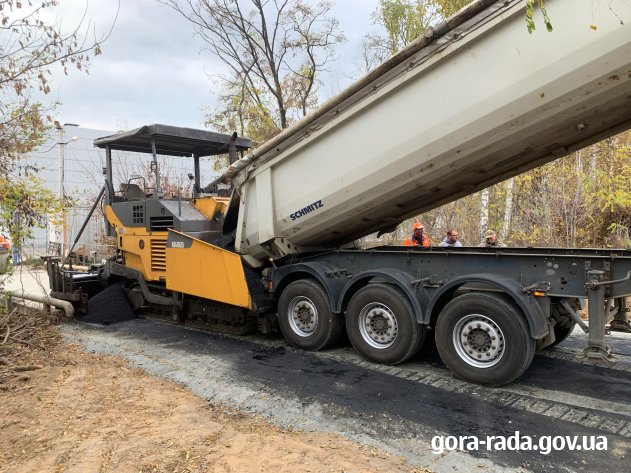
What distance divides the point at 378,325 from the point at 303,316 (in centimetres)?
112

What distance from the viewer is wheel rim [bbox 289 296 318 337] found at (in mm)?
5793

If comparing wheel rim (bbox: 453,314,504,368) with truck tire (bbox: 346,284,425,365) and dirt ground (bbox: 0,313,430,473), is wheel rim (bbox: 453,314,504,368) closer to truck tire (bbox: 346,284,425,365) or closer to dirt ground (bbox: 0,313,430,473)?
truck tire (bbox: 346,284,425,365)

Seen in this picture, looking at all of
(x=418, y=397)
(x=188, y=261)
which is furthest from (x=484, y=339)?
(x=188, y=261)

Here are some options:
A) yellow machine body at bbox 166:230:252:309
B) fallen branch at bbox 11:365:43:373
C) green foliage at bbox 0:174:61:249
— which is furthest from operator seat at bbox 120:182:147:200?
fallen branch at bbox 11:365:43:373

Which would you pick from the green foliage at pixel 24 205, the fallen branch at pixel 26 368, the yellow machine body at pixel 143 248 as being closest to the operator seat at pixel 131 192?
the yellow machine body at pixel 143 248

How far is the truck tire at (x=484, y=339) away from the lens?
13.8 ft

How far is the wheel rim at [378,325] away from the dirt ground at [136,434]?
1805 mm

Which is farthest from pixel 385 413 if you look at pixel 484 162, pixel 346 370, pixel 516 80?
pixel 516 80

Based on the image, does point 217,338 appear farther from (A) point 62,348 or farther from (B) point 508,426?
(B) point 508,426

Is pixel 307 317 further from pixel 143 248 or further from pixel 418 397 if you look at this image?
pixel 143 248

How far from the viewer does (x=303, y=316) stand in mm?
5910

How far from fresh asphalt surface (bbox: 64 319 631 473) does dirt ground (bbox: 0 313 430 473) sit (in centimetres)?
25

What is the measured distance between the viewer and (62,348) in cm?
608

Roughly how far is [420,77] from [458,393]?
298cm
